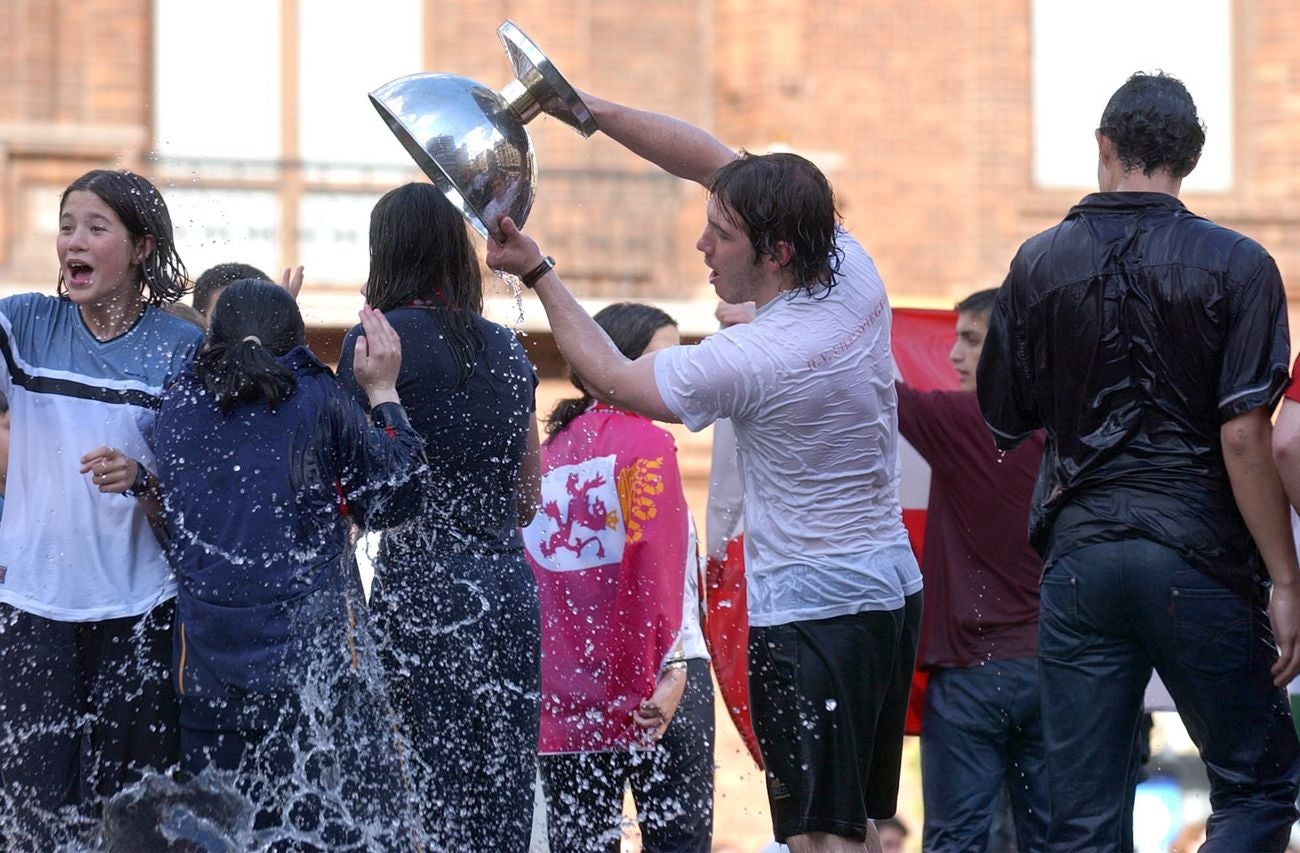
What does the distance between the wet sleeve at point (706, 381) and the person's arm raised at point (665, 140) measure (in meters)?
0.78

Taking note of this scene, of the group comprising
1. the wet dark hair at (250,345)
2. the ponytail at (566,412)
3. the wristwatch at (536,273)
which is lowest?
the ponytail at (566,412)

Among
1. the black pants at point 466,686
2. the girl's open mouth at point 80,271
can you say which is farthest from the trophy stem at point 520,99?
the girl's open mouth at point 80,271

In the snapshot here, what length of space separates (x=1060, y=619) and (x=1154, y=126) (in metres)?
1.05

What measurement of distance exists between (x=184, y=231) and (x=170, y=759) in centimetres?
905

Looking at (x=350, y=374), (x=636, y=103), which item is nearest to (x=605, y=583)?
(x=350, y=374)

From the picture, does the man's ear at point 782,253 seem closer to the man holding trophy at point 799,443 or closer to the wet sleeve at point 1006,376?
the man holding trophy at point 799,443

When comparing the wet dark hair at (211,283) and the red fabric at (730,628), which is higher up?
the wet dark hair at (211,283)

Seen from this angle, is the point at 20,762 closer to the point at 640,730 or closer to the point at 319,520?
the point at 319,520

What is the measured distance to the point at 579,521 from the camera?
211 inches

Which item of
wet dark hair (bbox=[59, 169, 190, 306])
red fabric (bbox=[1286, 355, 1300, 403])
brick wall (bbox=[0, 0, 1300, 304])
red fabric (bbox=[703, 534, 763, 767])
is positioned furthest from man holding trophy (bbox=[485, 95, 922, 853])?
brick wall (bbox=[0, 0, 1300, 304])

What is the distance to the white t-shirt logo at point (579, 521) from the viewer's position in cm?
532

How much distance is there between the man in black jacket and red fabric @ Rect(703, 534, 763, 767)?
2021 mm

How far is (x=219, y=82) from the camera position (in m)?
13.5

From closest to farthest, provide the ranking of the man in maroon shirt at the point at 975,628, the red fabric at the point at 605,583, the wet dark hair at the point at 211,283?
the red fabric at the point at 605,583 → the wet dark hair at the point at 211,283 → the man in maroon shirt at the point at 975,628
